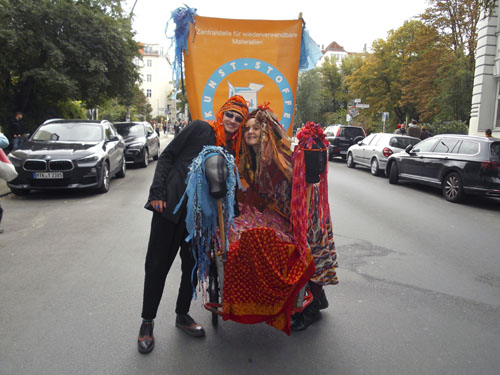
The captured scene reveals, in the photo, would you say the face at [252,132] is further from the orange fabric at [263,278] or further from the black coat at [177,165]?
the orange fabric at [263,278]

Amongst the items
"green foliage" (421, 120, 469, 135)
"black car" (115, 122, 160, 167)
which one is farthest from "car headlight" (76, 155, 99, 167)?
"green foliage" (421, 120, 469, 135)

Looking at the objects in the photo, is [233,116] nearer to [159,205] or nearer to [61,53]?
[159,205]

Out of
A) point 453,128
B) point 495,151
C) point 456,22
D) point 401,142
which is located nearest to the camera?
point 495,151

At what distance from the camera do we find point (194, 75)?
3594 millimetres

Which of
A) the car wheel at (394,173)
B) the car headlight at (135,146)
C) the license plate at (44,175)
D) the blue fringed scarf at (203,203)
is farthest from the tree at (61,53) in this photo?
the blue fringed scarf at (203,203)

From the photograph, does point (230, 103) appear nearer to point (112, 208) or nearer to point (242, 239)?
point (242, 239)

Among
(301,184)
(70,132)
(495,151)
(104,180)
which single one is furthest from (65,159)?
(495,151)

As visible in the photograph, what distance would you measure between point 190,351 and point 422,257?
11.9 feet

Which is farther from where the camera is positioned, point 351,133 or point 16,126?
point 351,133

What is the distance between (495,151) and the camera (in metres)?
9.28

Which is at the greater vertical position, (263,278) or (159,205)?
(159,205)

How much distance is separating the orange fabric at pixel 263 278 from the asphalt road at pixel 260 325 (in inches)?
14.9

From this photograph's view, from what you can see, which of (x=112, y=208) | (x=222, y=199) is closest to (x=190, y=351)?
(x=222, y=199)

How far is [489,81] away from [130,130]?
51.6 feet
